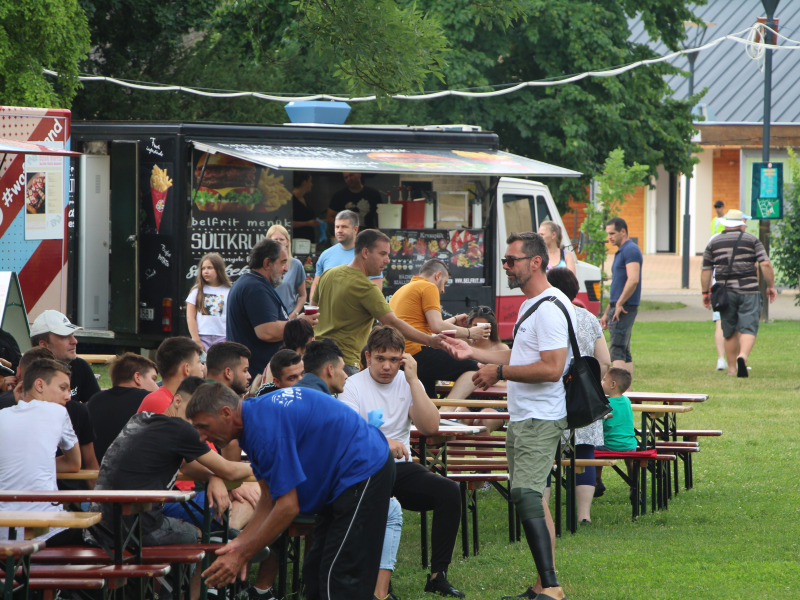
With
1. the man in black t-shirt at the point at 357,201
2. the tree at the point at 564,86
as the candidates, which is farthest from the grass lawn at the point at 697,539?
the tree at the point at 564,86

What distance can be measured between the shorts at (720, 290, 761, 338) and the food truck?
2779 millimetres

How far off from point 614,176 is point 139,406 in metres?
17.2

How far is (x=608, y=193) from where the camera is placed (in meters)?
22.1

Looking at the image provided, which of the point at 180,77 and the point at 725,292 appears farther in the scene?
the point at 180,77

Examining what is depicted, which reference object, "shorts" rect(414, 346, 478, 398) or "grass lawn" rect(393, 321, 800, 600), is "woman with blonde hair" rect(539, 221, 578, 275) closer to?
"grass lawn" rect(393, 321, 800, 600)

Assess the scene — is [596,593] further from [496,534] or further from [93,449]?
[93,449]

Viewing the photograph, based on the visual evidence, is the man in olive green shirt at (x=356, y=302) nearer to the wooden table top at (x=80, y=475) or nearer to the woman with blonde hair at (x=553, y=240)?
the wooden table top at (x=80, y=475)

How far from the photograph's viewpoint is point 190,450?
16.8ft

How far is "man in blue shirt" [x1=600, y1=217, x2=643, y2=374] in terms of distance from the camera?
12719mm

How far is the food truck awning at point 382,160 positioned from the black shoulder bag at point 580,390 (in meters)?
5.82

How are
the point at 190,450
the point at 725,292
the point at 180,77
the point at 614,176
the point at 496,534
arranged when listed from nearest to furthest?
1. the point at 190,450
2. the point at 496,534
3. the point at 725,292
4. the point at 180,77
5. the point at 614,176

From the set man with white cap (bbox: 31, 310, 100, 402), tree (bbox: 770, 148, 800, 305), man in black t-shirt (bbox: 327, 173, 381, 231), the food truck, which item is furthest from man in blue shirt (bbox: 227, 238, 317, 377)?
tree (bbox: 770, 148, 800, 305)

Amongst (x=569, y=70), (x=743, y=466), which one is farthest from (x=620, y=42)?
(x=743, y=466)

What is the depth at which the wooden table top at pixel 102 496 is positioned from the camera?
4.62 meters
